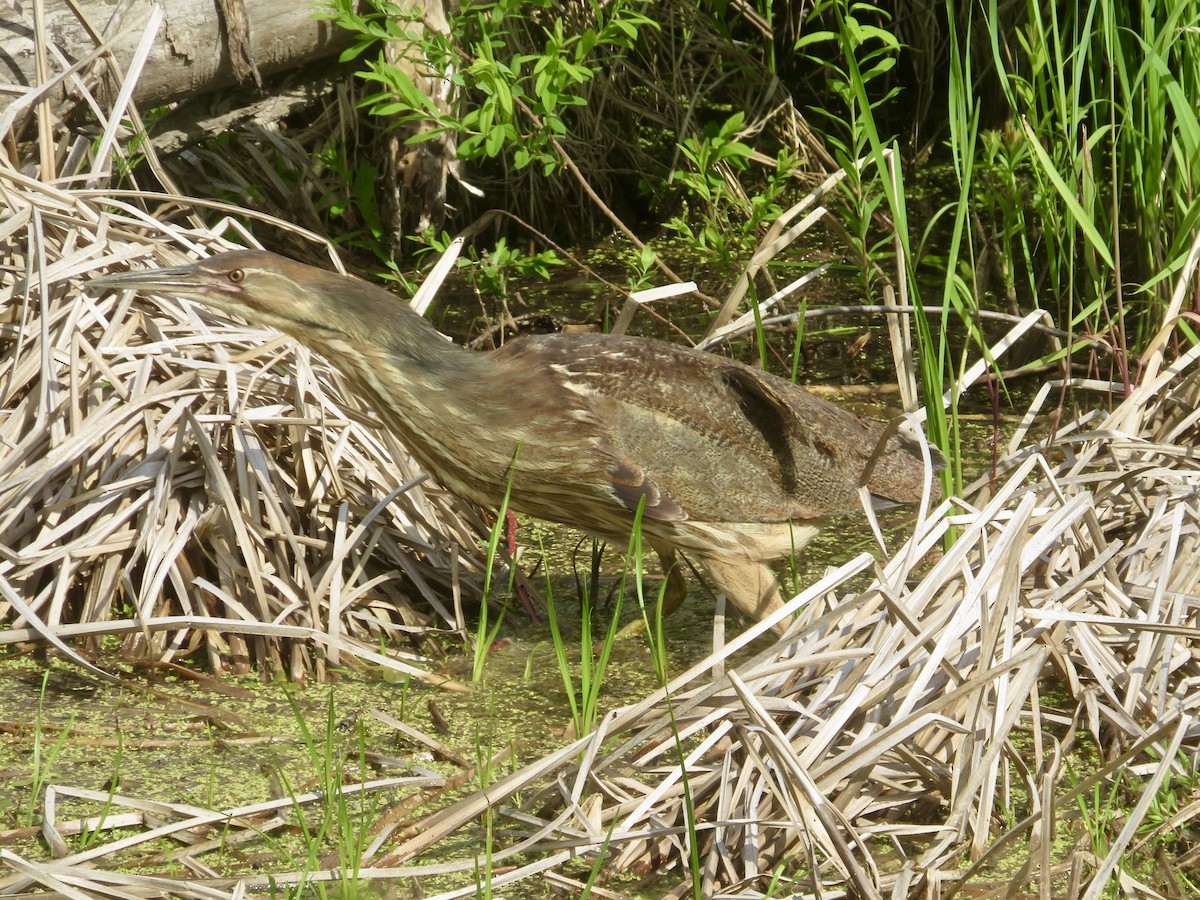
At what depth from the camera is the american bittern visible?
2867 millimetres

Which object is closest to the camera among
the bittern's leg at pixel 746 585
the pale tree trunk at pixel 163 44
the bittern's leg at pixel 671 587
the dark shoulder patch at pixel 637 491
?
the dark shoulder patch at pixel 637 491

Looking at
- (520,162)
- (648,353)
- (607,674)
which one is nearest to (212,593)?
(607,674)

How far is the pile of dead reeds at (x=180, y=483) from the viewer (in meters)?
2.96

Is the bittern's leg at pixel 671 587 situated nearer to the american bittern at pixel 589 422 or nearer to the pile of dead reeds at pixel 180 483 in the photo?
the american bittern at pixel 589 422

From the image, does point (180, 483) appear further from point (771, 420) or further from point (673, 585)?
point (771, 420)

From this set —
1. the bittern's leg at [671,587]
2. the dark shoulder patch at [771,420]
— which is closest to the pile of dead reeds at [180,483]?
the bittern's leg at [671,587]

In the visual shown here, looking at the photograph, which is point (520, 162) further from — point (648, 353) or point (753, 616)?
point (753, 616)

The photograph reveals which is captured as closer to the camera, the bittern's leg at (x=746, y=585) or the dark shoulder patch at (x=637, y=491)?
the dark shoulder patch at (x=637, y=491)

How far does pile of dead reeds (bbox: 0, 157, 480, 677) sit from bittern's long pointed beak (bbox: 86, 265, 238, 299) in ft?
0.99

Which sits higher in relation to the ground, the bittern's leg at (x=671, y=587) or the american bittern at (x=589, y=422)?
the american bittern at (x=589, y=422)

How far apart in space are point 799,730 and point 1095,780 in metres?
0.44

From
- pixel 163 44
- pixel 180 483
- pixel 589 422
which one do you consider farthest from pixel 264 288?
pixel 163 44

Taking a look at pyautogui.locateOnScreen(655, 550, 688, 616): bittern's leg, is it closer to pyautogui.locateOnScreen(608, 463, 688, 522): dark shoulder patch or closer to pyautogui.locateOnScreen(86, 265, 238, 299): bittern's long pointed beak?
pyautogui.locateOnScreen(608, 463, 688, 522): dark shoulder patch

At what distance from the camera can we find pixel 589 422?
9.74 feet
